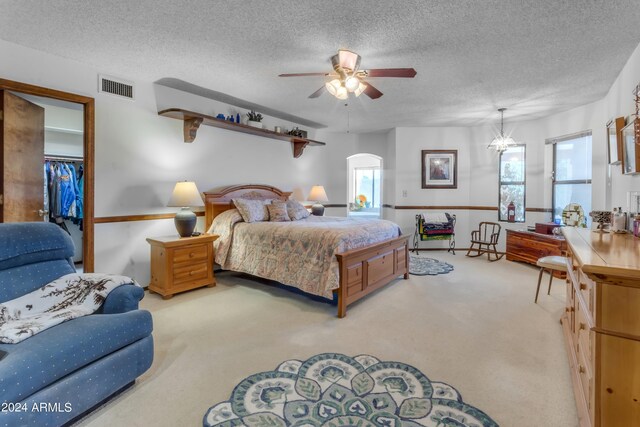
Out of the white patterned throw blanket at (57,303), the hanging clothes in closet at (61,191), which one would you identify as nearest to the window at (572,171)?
the white patterned throw blanket at (57,303)

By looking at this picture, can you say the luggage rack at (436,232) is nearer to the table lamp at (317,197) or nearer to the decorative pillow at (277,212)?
the table lamp at (317,197)

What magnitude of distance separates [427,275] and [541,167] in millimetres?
3173

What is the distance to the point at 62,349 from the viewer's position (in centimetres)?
156

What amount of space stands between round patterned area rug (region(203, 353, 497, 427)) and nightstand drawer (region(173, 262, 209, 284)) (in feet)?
6.68

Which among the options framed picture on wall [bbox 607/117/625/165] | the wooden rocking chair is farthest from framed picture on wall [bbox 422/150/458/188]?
framed picture on wall [bbox 607/117/625/165]

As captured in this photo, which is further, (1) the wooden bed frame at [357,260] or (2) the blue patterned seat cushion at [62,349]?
(1) the wooden bed frame at [357,260]

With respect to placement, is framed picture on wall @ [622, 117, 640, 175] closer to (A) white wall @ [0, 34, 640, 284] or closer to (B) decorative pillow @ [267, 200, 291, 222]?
(A) white wall @ [0, 34, 640, 284]

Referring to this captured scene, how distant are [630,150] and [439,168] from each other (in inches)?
154

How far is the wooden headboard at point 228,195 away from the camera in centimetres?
449

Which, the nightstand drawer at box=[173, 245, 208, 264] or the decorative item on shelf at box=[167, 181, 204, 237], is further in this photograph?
the decorative item on shelf at box=[167, 181, 204, 237]

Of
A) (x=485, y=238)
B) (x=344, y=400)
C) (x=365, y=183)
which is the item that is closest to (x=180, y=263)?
(x=344, y=400)

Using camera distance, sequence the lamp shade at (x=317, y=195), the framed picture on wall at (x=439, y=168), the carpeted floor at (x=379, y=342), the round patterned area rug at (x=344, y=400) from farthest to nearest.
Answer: the framed picture on wall at (x=439, y=168), the lamp shade at (x=317, y=195), the carpeted floor at (x=379, y=342), the round patterned area rug at (x=344, y=400)

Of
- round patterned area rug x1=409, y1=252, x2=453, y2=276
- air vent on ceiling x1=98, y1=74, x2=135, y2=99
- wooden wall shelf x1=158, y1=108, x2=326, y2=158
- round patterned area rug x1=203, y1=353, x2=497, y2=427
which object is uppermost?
air vent on ceiling x1=98, y1=74, x2=135, y2=99

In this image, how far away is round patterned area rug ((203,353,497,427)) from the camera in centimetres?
170
